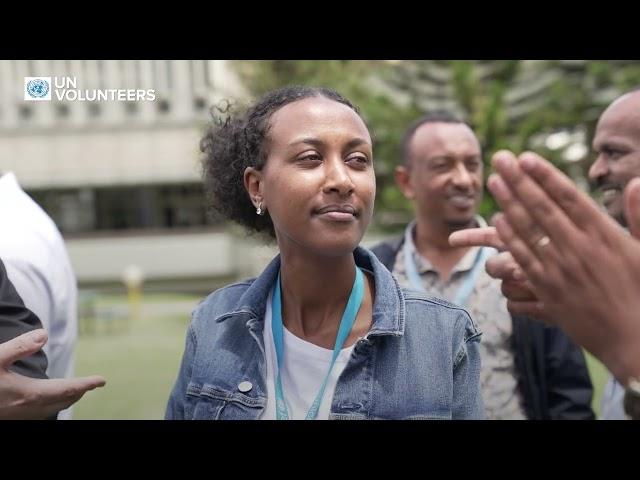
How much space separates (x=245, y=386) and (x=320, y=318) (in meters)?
0.22

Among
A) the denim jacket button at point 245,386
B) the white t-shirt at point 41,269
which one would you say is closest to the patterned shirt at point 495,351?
the denim jacket button at point 245,386

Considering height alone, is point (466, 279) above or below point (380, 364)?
above

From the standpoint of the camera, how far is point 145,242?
464cm

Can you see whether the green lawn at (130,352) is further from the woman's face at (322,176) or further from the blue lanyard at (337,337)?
the woman's face at (322,176)

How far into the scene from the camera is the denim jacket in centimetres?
133

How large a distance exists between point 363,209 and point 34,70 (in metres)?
0.92

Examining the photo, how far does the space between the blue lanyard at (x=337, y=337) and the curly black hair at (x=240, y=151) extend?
9.0 inches

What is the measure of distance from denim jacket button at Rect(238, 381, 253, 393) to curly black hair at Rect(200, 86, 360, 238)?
369 mm

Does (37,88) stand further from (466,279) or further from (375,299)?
(466,279)

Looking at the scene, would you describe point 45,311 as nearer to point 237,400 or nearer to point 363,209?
point 237,400

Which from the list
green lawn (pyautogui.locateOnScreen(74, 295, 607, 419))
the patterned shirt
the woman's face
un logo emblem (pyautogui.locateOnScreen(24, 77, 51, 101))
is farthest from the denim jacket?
green lawn (pyautogui.locateOnScreen(74, 295, 607, 419))

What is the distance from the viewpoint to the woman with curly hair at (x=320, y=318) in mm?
1311

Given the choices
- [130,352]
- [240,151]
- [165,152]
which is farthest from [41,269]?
[130,352]

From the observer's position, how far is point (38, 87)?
1623mm
